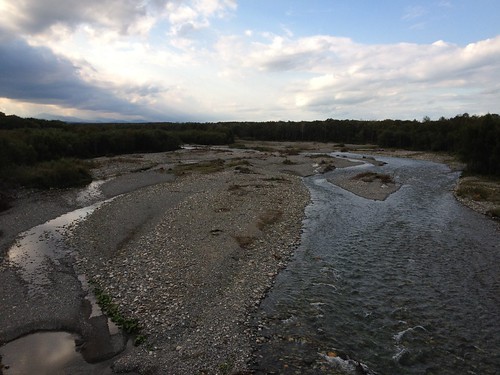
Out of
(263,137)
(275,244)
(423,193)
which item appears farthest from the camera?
(263,137)

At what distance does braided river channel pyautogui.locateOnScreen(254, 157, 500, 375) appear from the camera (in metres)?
13.2

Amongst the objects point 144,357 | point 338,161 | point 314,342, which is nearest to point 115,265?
point 144,357

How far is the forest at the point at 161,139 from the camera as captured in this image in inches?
2073

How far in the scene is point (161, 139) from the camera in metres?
115

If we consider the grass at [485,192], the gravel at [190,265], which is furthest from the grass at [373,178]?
the gravel at [190,265]

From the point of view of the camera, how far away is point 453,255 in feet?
79.4

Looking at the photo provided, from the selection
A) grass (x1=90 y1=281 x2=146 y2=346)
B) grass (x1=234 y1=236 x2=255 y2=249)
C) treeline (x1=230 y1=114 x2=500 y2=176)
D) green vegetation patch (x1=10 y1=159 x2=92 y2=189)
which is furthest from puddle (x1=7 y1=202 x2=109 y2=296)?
treeline (x1=230 y1=114 x2=500 y2=176)

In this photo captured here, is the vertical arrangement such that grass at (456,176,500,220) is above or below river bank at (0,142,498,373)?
above

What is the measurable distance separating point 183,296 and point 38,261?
40.0 ft

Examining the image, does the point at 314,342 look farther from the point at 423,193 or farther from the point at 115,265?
the point at 423,193

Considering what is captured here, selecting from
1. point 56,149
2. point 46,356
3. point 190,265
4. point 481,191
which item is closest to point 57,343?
point 46,356

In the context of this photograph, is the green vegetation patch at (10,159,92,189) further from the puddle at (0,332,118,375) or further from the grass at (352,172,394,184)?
the grass at (352,172,394,184)

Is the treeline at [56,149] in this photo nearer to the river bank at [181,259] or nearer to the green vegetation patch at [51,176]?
the green vegetation patch at [51,176]

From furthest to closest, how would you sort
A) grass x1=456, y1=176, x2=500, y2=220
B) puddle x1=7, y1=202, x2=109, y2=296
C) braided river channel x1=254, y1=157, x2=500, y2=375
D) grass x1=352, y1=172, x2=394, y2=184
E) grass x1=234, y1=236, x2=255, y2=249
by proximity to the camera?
1. grass x1=352, y1=172, x2=394, y2=184
2. grass x1=456, y1=176, x2=500, y2=220
3. grass x1=234, y1=236, x2=255, y2=249
4. puddle x1=7, y1=202, x2=109, y2=296
5. braided river channel x1=254, y1=157, x2=500, y2=375
